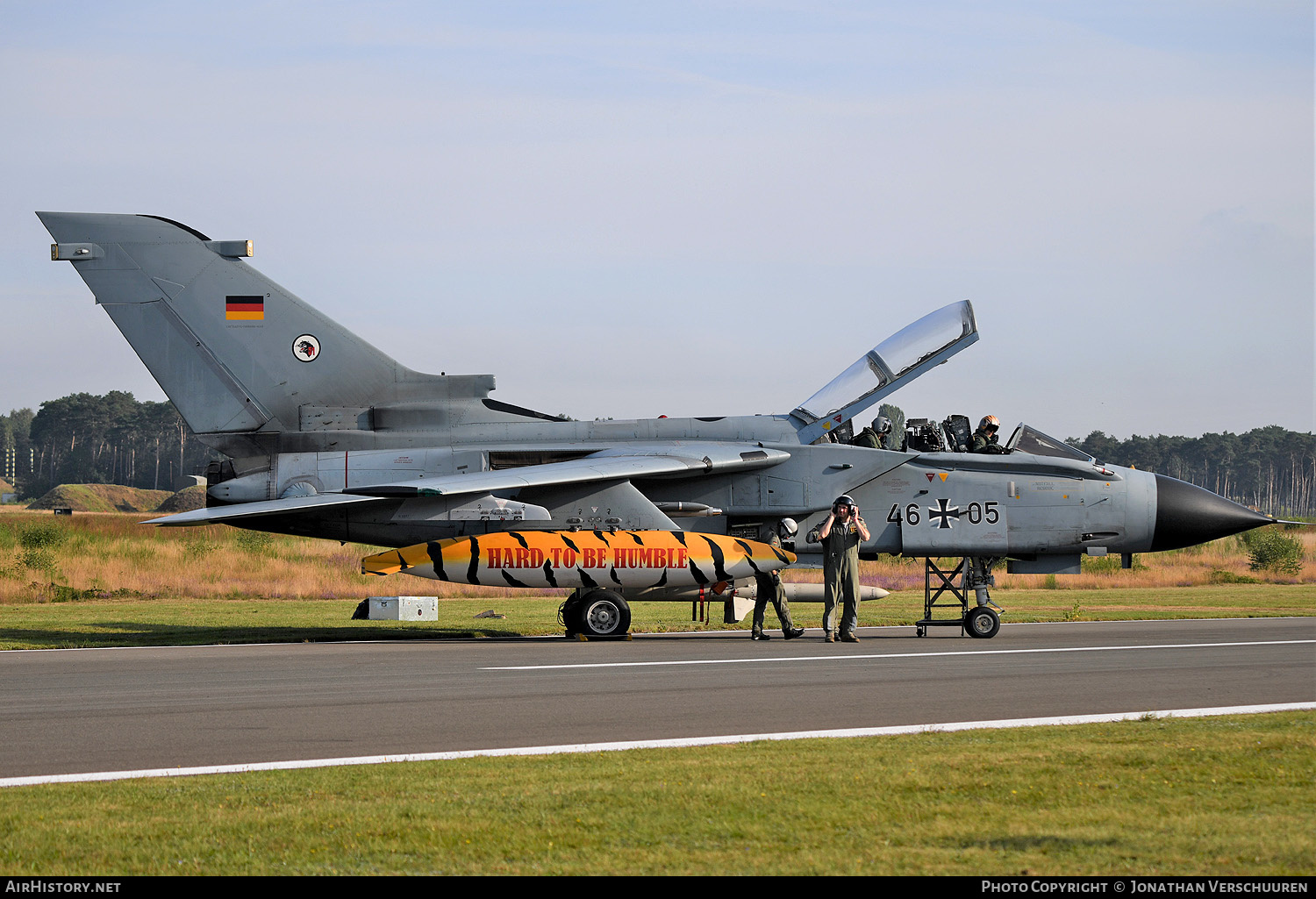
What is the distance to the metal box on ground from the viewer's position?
2114cm

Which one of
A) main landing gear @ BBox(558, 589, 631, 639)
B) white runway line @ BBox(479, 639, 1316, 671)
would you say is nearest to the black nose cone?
white runway line @ BBox(479, 639, 1316, 671)

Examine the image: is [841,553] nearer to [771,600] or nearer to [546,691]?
[771,600]

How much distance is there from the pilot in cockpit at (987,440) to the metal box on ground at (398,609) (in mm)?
9221

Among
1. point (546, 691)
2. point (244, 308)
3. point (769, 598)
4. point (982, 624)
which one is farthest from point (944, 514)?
point (244, 308)

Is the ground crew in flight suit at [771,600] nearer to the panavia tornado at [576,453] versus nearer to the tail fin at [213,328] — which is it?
the panavia tornado at [576,453]

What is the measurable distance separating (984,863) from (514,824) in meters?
1.90

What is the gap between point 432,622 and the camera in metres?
21.0

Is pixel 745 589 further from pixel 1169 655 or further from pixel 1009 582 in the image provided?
pixel 1009 582

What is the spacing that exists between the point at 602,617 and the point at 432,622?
5.06 metres

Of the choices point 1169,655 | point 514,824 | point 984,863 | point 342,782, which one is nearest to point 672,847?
point 514,824

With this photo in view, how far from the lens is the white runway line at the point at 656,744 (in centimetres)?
667

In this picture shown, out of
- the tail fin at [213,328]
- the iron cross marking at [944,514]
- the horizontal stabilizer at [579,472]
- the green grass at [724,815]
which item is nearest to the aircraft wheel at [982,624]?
the iron cross marking at [944,514]

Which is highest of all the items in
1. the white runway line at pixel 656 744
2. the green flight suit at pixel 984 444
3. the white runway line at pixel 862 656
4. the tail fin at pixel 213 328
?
the tail fin at pixel 213 328

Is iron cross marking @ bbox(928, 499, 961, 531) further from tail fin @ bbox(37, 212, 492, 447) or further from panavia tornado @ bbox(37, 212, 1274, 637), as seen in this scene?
tail fin @ bbox(37, 212, 492, 447)
